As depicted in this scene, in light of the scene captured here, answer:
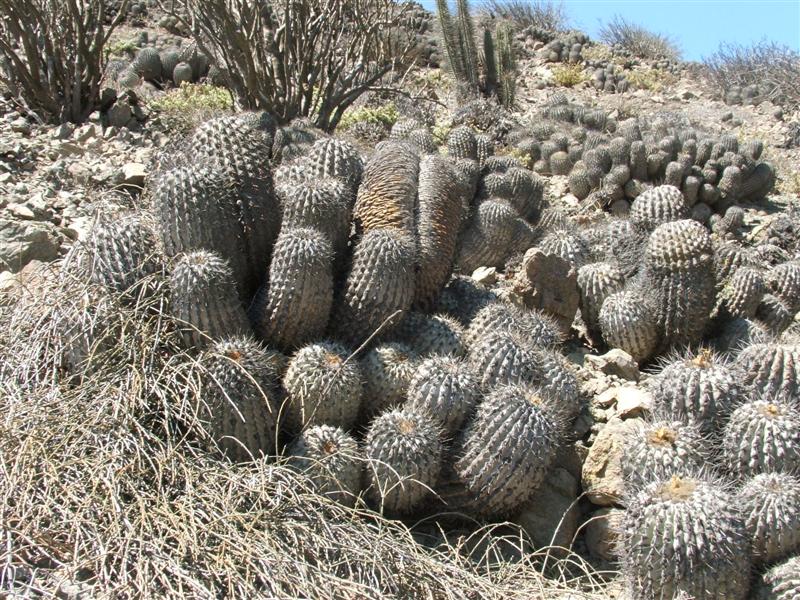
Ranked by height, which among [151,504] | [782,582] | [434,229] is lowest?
[782,582]

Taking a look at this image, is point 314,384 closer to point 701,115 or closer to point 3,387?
point 3,387

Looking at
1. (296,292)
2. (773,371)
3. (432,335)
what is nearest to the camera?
(773,371)

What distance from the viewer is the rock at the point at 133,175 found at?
5.64 metres

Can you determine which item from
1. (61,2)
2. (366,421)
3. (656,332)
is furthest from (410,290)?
(61,2)

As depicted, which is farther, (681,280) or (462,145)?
(462,145)

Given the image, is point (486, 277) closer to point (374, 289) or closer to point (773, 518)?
point (374, 289)

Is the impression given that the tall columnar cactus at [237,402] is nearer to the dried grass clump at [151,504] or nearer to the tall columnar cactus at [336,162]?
the dried grass clump at [151,504]

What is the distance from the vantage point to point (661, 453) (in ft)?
10.7

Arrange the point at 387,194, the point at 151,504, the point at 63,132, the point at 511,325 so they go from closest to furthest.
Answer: the point at 151,504
the point at 511,325
the point at 387,194
the point at 63,132

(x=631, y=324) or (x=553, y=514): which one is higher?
(x=631, y=324)

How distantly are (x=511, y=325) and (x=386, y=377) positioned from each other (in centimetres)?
76

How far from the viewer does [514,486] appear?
348 cm

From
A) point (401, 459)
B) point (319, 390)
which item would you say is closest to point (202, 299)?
point (319, 390)

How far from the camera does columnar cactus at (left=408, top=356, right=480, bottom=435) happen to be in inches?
140
